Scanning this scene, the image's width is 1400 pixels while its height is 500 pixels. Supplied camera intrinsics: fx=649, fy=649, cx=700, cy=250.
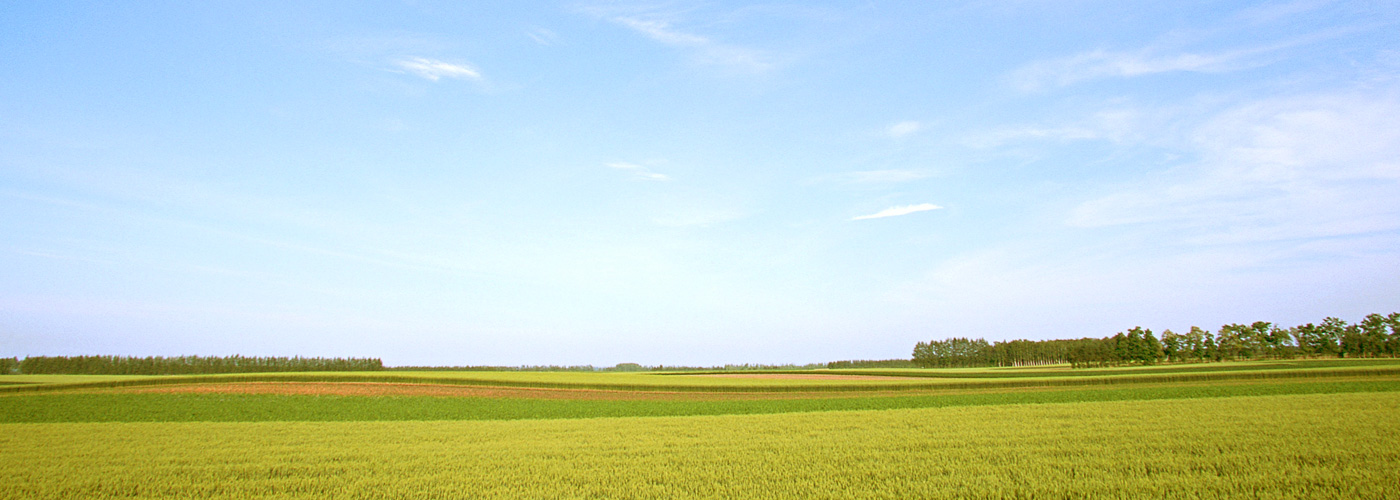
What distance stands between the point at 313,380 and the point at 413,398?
16768 millimetres

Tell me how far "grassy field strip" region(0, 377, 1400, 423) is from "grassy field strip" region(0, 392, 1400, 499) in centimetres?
817

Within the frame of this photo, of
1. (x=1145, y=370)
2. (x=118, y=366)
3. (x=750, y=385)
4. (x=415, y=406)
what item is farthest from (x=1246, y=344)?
(x=118, y=366)

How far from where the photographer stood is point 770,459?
620 inches

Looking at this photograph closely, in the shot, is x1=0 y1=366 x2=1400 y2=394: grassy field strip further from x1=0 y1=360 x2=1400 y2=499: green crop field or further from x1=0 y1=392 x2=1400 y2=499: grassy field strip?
x1=0 y1=392 x2=1400 y2=499: grassy field strip

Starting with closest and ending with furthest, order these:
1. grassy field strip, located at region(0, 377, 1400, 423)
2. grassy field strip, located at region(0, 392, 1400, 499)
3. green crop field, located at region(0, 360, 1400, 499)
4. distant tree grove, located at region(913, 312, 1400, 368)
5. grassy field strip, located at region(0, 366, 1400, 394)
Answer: grassy field strip, located at region(0, 392, 1400, 499) < green crop field, located at region(0, 360, 1400, 499) < grassy field strip, located at region(0, 377, 1400, 423) < grassy field strip, located at region(0, 366, 1400, 394) < distant tree grove, located at region(913, 312, 1400, 368)

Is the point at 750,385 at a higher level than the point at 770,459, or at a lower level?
lower

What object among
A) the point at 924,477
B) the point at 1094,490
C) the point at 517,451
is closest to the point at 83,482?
the point at 517,451

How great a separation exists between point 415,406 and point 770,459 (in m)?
30.1

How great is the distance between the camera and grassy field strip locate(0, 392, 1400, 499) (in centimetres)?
1199

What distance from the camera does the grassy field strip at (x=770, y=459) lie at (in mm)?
11992

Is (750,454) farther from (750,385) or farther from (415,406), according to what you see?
(750,385)

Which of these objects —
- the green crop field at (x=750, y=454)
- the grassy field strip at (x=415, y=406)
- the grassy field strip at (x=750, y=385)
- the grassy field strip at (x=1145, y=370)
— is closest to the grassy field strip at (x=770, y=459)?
the green crop field at (x=750, y=454)

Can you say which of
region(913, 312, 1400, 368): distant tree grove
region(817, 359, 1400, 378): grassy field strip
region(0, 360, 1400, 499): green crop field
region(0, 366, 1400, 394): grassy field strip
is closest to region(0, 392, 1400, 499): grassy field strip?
region(0, 360, 1400, 499): green crop field

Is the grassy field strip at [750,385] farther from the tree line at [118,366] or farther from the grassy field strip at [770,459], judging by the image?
the tree line at [118,366]
